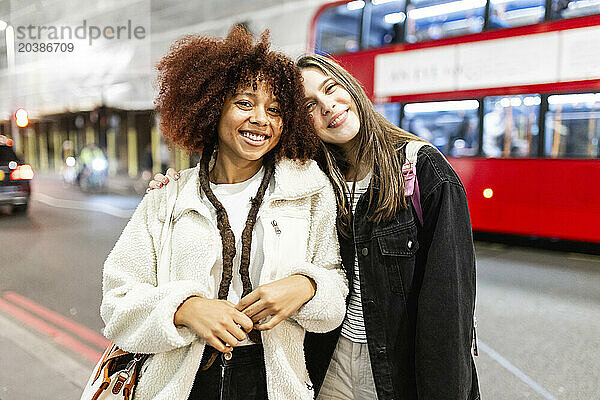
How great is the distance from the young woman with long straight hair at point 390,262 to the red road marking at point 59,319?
2.52 meters

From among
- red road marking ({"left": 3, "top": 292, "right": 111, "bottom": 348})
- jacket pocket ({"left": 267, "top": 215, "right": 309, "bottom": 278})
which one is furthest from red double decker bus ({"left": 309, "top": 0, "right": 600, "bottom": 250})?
jacket pocket ({"left": 267, "top": 215, "right": 309, "bottom": 278})

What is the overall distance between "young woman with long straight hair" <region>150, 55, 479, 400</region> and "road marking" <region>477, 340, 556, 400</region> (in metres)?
1.67

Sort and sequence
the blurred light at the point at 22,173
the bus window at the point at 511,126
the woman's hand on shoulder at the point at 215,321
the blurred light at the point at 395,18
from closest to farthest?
the woman's hand on shoulder at the point at 215,321
the blurred light at the point at 22,173
the bus window at the point at 511,126
the blurred light at the point at 395,18

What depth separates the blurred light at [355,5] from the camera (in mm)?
6242

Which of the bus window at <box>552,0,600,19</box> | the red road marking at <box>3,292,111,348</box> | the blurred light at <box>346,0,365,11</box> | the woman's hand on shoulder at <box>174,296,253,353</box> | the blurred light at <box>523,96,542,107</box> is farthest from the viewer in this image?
the blurred light at <box>346,0,365,11</box>

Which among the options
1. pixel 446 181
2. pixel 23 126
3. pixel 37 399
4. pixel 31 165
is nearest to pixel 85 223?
pixel 31 165

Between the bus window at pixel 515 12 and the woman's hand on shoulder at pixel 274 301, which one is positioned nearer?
the woman's hand on shoulder at pixel 274 301

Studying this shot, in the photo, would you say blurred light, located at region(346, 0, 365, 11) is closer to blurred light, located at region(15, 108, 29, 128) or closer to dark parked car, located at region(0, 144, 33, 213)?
blurred light, located at region(15, 108, 29, 128)

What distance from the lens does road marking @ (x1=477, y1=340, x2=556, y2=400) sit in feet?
9.18

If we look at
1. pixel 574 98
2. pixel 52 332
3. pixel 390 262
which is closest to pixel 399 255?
pixel 390 262

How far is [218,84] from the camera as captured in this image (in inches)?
52.7

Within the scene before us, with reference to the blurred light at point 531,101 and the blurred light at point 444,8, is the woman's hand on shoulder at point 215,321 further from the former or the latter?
the blurred light at point 444,8

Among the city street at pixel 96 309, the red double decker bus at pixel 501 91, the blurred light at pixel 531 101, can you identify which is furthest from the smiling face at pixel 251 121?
the blurred light at pixel 531 101

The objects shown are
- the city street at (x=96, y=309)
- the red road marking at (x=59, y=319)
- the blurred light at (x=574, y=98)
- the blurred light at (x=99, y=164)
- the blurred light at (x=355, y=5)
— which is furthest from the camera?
the blurred light at (x=355, y=5)
